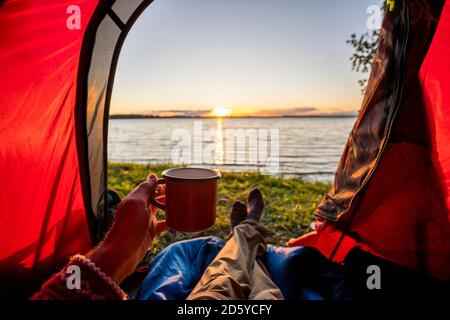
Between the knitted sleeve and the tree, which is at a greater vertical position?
the tree

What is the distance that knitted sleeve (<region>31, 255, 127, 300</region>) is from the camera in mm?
839

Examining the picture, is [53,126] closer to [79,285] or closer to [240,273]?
[79,285]

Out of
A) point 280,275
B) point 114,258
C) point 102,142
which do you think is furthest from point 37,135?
point 280,275

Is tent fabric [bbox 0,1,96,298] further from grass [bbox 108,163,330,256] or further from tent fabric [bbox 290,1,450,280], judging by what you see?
tent fabric [bbox 290,1,450,280]

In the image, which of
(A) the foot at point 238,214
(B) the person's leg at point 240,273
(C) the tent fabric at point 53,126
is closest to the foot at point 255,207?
(A) the foot at point 238,214

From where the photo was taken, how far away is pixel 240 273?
1743mm

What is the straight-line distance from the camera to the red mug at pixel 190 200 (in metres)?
1.12

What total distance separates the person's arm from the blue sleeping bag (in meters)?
0.66

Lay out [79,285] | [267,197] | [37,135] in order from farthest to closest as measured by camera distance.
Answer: [267,197] < [37,135] < [79,285]

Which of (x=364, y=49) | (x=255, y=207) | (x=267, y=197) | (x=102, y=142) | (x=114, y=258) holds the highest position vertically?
(x=364, y=49)

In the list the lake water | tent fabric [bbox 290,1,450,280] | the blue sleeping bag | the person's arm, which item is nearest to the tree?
tent fabric [bbox 290,1,450,280]

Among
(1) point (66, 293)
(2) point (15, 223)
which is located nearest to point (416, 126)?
(1) point (66, 293)

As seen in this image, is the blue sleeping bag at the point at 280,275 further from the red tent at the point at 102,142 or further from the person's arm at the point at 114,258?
the person's arm at the point at 114,258

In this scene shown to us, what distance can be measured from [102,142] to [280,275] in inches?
60.4
